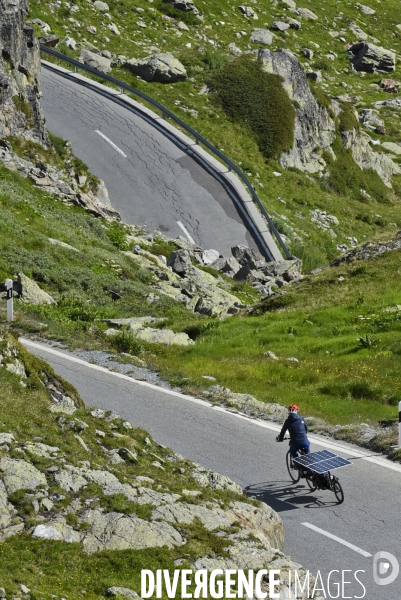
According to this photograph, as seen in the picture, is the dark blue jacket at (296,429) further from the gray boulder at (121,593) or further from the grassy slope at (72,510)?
the gray boulder at (121,593)

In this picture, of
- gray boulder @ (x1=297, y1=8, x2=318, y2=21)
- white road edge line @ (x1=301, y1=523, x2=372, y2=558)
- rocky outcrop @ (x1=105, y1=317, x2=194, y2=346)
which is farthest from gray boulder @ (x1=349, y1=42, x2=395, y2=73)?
white road edge line @ (x1=301, y1=523, x2=372, y2=558)

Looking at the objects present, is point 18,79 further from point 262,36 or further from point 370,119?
point 370,119

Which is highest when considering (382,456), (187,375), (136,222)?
(382,456)

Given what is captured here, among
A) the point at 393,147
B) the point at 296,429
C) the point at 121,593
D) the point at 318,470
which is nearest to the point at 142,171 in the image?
the point at 296,429

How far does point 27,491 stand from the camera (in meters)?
10.2

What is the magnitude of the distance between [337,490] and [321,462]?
1.73 feet

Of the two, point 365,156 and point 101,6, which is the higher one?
point 101,6

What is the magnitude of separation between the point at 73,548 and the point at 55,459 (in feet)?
6.11

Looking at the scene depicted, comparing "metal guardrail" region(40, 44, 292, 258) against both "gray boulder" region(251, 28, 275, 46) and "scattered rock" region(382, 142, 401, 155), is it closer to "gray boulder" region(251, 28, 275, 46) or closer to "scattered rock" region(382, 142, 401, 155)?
"scattered rock" region(382, 142, 401, 155)

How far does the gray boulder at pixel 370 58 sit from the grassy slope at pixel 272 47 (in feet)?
3.56

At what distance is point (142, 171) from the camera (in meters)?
43.7

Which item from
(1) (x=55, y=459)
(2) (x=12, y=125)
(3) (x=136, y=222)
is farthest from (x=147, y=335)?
(2) (x=12, y=125)

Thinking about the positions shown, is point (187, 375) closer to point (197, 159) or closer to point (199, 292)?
point (199, 292)

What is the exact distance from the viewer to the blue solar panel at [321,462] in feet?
42.6
